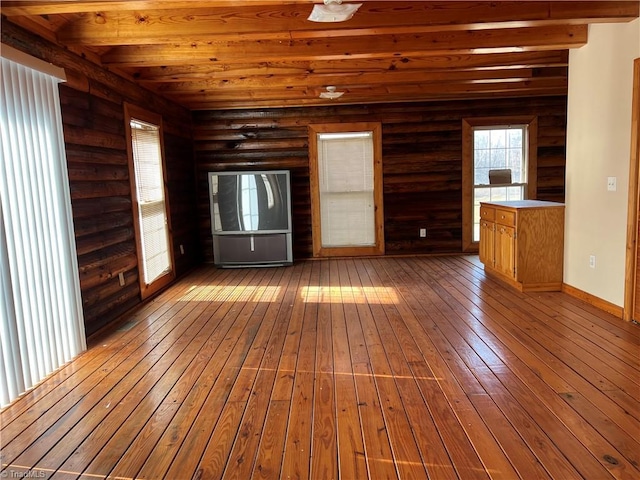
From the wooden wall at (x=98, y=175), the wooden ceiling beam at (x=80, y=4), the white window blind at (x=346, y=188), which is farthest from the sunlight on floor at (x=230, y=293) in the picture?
the wooden ceiling beam at (x=80, y=4)

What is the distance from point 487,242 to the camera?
5.48 m

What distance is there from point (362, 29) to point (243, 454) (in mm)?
3024

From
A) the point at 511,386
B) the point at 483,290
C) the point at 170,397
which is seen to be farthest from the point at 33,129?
the point at 483,290

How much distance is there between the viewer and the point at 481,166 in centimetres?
687

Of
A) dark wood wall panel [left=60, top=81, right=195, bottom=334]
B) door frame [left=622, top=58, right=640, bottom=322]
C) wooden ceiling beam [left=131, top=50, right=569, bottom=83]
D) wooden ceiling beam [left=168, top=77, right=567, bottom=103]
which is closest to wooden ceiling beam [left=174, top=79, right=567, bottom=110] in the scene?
wooden ceiling beam [left=168, top=77, right=567, bottom=103]

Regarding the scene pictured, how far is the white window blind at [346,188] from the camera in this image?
6.88m

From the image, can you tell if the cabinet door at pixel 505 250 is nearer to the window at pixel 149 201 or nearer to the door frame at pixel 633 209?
the door frame at pixel 633 209

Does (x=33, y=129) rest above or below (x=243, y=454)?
above

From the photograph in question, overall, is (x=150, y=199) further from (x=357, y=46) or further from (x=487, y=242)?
(x=487, y=242)

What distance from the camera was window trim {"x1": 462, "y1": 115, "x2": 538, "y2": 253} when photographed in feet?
22.0

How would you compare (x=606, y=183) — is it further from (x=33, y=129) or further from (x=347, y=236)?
(x=33, y=129)

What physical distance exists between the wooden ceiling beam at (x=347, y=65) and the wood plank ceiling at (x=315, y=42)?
1cm

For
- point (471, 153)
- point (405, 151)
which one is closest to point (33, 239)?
point (405, 151)

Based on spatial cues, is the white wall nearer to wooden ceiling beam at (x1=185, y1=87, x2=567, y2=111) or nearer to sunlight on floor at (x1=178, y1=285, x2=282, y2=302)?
wooden ceiling beam at (x1=185, y1=87, x2=567, y2=111)
